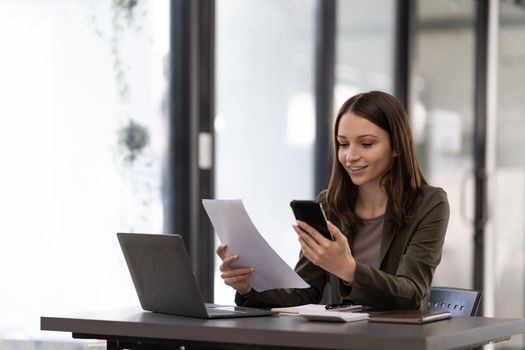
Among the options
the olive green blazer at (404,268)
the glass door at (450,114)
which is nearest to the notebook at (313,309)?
the olive green blazer at (404,268)

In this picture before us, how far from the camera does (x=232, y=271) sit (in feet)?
8.38

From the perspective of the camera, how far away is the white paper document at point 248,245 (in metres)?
2.44

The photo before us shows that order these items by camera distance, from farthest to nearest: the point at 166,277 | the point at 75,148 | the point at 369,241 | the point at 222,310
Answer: the point at 75,148 → the point at 369,241 → the point at 222,310 → the point at 166,277

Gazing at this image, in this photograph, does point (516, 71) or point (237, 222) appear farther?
point (516, 71)

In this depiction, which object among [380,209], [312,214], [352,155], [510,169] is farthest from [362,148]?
[510,169]

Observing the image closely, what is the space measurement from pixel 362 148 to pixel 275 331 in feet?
2.45

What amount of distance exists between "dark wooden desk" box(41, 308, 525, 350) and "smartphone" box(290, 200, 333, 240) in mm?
209

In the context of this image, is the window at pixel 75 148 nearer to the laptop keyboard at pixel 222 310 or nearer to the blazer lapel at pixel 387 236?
the laptop keyboard at pixel 222 310

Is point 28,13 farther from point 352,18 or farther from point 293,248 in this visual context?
point 352,18

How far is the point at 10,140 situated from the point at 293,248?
1972mm

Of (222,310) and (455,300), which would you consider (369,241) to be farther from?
(222,310)

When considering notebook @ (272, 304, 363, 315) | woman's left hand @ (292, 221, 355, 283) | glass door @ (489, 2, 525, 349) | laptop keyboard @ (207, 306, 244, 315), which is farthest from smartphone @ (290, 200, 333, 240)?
glass door @ (489, 2, 525, 349)

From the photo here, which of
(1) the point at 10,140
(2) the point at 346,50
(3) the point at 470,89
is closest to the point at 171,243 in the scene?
(1) the point at 10,140

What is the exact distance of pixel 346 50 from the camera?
5379mm
